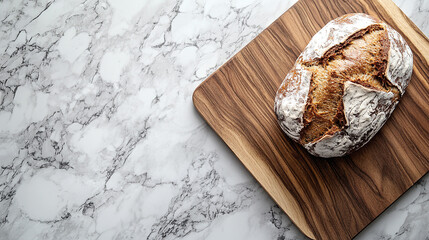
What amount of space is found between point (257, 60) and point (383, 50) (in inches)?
18.9

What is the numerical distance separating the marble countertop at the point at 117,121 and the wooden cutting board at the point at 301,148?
13 cm

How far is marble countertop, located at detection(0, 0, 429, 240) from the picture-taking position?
1541 millimetres

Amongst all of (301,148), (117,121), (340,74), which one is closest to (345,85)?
(340,74)

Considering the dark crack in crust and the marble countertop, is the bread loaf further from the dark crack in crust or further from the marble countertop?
the marble countertop

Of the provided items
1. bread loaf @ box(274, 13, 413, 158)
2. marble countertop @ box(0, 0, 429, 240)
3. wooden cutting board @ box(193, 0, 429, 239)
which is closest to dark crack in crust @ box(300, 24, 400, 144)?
bread loaf @ box(274, 13, 413, 158)

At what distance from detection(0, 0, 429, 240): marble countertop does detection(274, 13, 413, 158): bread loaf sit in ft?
1.29

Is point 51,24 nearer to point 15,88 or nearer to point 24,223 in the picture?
point 15,88

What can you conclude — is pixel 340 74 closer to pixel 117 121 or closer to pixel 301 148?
pixel 301 148

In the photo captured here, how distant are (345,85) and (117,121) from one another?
982mm

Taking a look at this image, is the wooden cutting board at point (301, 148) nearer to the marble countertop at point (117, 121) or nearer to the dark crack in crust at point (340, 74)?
the marble countertop at point (117, 121)

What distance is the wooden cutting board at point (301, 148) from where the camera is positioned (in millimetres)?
1385

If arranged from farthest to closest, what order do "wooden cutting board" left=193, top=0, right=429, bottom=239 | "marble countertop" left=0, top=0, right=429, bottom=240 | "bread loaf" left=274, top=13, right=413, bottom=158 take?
"marble countertop" left=0, top=0, right=429, bottom=240 → "wooden cutting board" left=193, top=0, right=429, bottom=239 → "bread loaf" left=274, top=13, right=413, bottom=158

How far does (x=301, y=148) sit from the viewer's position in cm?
142

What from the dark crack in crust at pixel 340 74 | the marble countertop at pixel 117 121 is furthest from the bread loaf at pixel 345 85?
the marble countertop at pixel 117 121
